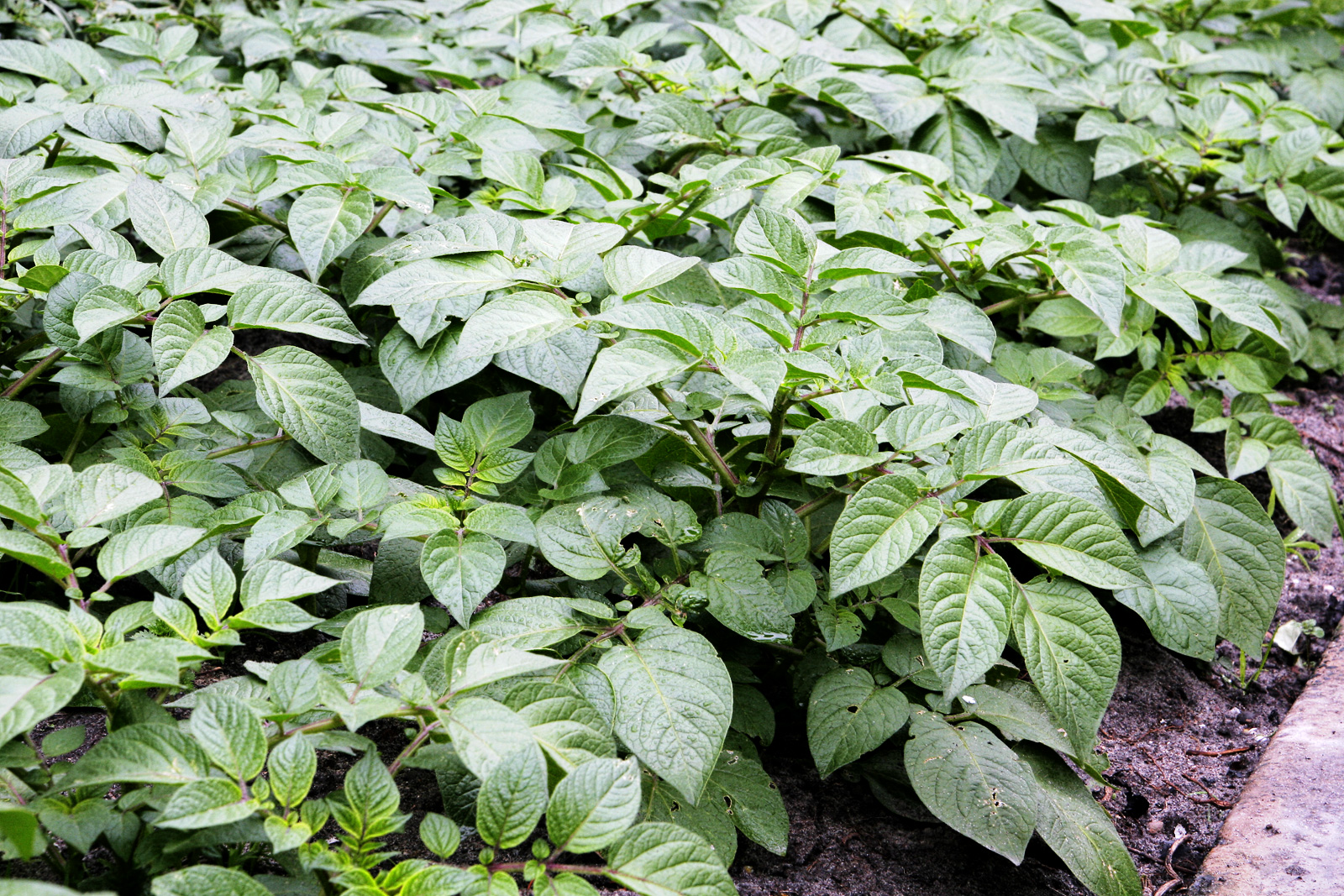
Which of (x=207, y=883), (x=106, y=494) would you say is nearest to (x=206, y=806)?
(x=207, y=883)

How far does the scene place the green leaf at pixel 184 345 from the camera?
1.28m

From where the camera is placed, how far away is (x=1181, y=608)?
1584 millimetres

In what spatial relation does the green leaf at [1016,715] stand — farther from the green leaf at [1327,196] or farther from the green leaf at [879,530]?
the green leaf at [1327,196]

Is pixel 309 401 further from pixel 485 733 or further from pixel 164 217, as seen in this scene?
pixel 485 733

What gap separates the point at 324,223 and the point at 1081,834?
1483 millimetres

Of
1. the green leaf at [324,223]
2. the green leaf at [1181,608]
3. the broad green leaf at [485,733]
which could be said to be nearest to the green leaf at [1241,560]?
the green leaf at [1181,608]

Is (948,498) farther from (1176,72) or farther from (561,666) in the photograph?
(1176,72)

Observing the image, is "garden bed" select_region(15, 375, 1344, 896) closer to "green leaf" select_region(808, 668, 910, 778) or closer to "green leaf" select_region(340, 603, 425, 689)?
"green leaf" select_region(808, 668, 910, 778)

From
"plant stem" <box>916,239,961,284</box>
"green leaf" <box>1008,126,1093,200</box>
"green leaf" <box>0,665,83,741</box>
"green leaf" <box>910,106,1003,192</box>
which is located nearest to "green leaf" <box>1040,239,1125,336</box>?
"plant stem" <box>916,239,961,284</box>

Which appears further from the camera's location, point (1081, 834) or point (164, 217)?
point (164, 217)

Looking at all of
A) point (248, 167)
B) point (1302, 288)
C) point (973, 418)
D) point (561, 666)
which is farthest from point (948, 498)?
point (1302, 288)

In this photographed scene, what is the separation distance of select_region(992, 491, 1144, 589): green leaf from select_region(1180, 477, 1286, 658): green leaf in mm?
643

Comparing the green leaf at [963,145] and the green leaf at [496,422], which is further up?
the green leaf at [963,145]

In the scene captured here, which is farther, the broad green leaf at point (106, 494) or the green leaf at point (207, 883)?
the broad green leaf at point (106, 494)
